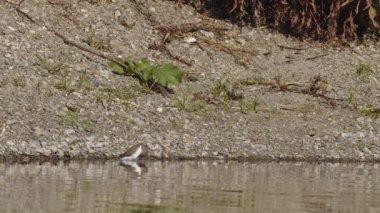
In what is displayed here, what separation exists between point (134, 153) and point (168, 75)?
7.21 ft

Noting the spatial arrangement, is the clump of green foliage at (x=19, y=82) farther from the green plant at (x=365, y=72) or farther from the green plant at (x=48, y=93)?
the green plant at (x=365, y=72)

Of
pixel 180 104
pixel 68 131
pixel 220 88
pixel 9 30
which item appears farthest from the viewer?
pixel 9 30

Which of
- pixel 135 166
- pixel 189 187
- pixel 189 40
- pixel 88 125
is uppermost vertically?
pixel 189 40

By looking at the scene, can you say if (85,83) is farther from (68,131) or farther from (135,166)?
(135,166)

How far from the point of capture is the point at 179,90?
52.2 feet

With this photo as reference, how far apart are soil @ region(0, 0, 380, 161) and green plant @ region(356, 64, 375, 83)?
0.07ft

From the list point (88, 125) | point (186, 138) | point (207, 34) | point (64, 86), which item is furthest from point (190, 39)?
point (88, 125)

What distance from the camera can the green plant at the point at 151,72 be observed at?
15.6 meters

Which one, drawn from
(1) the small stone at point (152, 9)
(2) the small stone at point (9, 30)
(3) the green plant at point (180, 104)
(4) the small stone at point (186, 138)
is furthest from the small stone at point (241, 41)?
(4) the small stone at point (186, 138)

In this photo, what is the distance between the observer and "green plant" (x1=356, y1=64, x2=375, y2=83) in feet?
56.0

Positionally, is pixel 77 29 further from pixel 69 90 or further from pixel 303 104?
pixel 303 104

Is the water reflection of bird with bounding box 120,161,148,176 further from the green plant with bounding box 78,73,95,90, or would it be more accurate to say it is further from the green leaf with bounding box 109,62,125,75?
the green leaf with bounding box 109,62,125,75

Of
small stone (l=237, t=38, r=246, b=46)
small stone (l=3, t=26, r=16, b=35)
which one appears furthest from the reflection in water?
small stone (l=237, t=38, r=246, b=46)

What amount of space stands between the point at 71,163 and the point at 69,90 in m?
2.02
